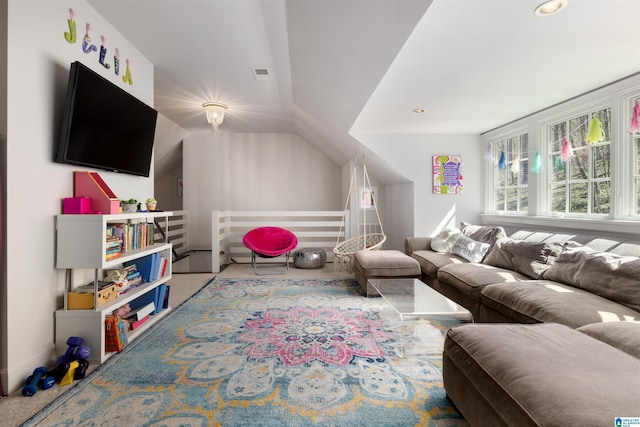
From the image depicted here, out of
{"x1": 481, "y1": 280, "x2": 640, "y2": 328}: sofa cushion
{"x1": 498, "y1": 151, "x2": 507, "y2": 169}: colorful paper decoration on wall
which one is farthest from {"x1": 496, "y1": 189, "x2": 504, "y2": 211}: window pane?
{"x1": 481, "y1": 280, "x2": 640, "y2": 328}: sofa cushion

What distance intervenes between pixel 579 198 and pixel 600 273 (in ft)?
4.45

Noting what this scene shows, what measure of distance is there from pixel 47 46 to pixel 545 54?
319 centimetres

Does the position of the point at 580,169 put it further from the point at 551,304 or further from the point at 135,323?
the point at 135,323

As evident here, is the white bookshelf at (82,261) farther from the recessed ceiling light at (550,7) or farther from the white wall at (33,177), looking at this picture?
the recessed ceiling light at (550,7)

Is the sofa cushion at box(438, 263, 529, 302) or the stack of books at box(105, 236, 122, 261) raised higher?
the stack of books at box(105, 236, 122, 261)

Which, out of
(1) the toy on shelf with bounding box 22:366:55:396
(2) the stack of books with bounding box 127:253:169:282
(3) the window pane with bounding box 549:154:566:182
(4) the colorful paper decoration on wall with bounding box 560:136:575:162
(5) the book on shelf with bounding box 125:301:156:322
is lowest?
(1) the toy on shelf with bounding box 22:366:55:396

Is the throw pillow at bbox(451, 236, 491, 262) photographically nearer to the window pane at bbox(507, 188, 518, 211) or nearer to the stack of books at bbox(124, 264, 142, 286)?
the window pane at bbox(507, 188, 518, 211)

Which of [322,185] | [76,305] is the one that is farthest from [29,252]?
[322,185]

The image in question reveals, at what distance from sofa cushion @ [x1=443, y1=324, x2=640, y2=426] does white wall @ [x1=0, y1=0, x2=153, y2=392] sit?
2268 millimetres

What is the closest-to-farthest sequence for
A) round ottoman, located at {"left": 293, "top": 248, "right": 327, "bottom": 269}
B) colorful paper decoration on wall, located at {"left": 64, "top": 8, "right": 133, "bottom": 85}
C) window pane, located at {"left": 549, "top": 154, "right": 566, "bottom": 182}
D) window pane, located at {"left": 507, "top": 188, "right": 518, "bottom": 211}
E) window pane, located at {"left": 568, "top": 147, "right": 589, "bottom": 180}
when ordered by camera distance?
colorful paper decoration on wall, located at {"left": 64, "top": 8, "right": 133, "bottom": 85}
window pane, located at {"left": 568, "top": 147, "right": 589, "bottom": 180}
window pane, located at {"left": 549, "top": 154, "right": 566, "bottom": 182}
window pane, located at {"left": 507, "top": 188, "right": 518, "bottom": 211}
round ottoman, located at {"left": 293, "top": 248, "right": 327, "bottom": 269}

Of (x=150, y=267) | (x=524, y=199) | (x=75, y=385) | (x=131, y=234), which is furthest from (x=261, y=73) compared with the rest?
(x=524, y=199)

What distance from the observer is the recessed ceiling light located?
167cm

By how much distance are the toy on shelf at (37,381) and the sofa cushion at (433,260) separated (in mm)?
3076

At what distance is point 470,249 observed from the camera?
3.50m
